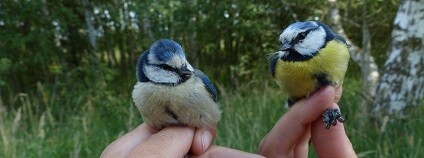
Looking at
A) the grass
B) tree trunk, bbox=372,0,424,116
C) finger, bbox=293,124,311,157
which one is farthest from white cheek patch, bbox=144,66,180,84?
tree trunk, bbox=372,0,424,116

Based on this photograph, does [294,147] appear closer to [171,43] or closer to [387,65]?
[171,43]

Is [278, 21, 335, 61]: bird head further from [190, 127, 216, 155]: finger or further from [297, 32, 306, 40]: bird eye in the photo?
[190, 127, 216, 155]: finger

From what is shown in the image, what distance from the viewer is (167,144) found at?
1.33m

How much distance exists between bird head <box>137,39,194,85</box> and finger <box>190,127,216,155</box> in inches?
6.3

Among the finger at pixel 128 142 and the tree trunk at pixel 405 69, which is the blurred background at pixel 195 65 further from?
the finger at pixel 128 142

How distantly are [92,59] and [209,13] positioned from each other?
58.6 inches

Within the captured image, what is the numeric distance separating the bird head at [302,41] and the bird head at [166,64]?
28 centimetres

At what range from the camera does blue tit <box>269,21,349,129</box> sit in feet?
4.22

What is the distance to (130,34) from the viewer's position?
6426 mm

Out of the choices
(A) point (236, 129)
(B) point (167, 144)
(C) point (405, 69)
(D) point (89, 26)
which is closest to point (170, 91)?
(B) point (167, 144)

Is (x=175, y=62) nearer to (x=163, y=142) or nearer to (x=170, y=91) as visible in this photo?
(x=170, y=91)

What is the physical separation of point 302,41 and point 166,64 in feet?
1.26

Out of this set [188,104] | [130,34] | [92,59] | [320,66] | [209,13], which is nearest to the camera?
[320,66]

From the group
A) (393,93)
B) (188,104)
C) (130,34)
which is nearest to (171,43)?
(188,104)
